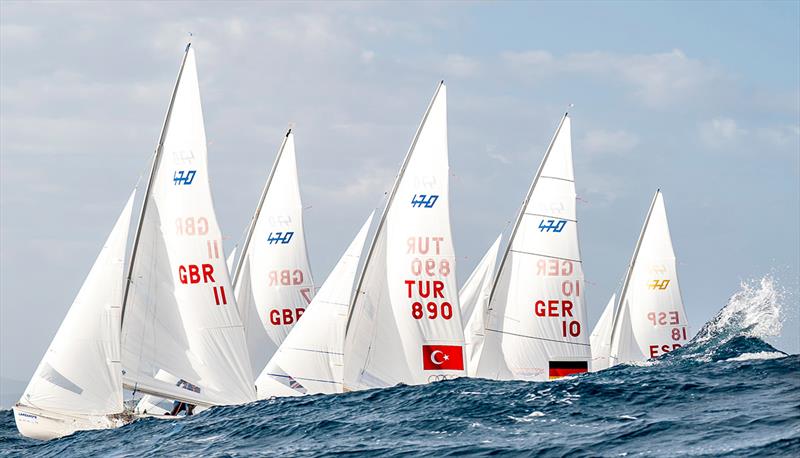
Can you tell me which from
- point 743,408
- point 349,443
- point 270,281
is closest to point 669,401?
point 743,408

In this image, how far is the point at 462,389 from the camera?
1367 inches

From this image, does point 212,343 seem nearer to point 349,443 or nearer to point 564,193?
point 349,443

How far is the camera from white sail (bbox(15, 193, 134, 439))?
33906 mm

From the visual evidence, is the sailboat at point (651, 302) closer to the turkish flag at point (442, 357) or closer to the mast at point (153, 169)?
the turkish flag at point (442, 357)

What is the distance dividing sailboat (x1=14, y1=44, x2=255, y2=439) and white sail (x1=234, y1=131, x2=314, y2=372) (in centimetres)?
1123

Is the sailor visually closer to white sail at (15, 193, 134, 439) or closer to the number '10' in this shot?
white sail at (15, 193, 134, 439)

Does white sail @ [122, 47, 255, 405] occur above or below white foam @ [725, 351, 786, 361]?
above

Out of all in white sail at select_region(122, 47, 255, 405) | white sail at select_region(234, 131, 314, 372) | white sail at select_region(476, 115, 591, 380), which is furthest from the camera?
white sail at select_region(234, 131, 314, 372)

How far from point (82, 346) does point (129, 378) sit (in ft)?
6.52

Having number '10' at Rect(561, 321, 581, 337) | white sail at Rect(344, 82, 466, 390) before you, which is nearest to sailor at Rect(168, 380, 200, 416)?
white sail at Rect(344, 82, 466, 390)

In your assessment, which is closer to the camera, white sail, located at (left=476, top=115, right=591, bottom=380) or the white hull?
the white hull

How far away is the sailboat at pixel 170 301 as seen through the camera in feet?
114

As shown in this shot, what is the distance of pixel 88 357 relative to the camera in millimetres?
34312

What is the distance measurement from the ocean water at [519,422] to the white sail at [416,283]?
3152mm
